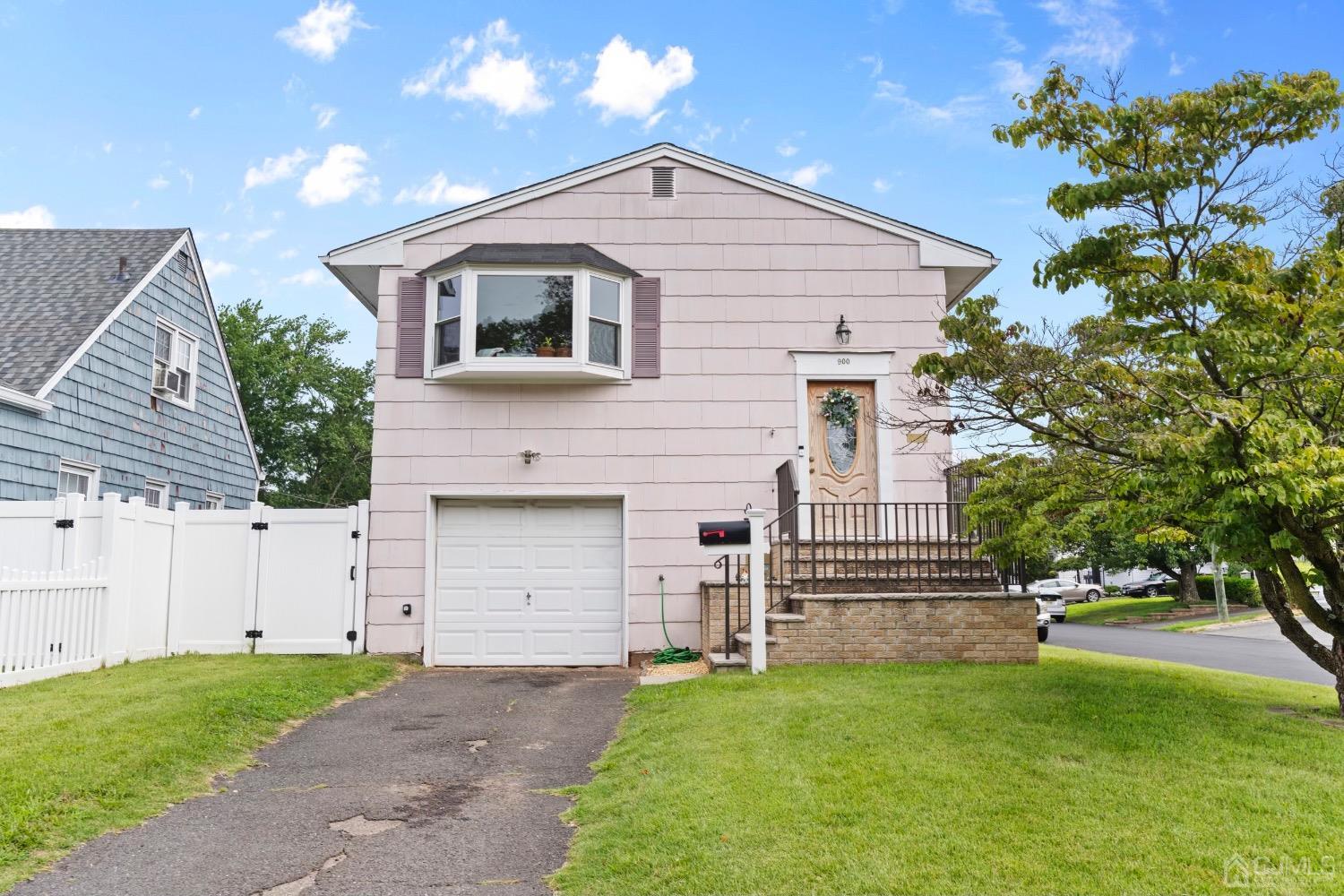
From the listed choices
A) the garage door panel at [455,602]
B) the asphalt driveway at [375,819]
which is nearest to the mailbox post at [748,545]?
the asphalt driveway at [375,819]

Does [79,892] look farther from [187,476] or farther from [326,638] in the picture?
[187,476]

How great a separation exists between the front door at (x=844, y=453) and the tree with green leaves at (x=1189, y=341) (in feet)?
14.5

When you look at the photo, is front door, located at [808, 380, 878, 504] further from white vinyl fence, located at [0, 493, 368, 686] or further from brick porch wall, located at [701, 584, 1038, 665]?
white vinyl fence, located at [0, 493, 368, 686]

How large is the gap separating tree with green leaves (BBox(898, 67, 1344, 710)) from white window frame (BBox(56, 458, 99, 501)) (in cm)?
1110

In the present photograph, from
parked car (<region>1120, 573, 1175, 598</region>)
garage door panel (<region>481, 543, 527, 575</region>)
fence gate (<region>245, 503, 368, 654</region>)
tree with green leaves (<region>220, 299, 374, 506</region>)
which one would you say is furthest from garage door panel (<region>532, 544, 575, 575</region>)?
parked car (<region>1120, 573, 1175, 598</region>)

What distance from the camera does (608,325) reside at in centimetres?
1105

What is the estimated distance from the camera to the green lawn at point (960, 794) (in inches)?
139

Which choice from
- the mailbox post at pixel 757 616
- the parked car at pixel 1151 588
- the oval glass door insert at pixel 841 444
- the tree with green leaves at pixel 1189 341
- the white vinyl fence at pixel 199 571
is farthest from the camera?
the parked car at pixel 1151 588

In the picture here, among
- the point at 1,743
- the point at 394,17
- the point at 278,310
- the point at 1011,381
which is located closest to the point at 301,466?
the point at 278,310

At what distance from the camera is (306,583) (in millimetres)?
10531

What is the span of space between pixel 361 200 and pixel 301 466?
14.7 metres

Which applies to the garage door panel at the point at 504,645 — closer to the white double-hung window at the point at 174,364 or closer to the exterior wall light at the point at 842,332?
the exterior wall light at the point at 842,332

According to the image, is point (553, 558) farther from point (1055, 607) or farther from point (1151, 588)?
point (1151, 588)

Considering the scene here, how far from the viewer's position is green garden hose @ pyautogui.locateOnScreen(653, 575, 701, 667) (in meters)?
10.1
